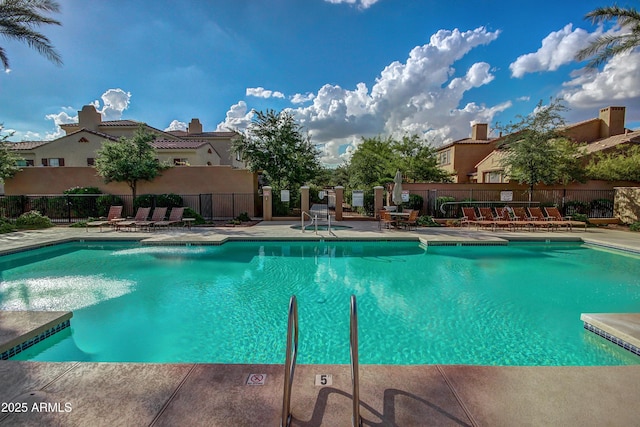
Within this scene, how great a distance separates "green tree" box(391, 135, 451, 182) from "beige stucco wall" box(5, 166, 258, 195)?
11085mm

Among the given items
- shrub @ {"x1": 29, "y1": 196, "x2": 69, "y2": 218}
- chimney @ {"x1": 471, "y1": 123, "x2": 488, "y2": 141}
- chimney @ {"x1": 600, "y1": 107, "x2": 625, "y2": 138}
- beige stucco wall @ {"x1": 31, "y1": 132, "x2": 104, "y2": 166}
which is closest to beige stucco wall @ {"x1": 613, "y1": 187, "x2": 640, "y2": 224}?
chimney @ {"x1": 600, "y1": 107, "x2": 625, "y2": 138}

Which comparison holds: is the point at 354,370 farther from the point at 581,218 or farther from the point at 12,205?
the point at 12,205

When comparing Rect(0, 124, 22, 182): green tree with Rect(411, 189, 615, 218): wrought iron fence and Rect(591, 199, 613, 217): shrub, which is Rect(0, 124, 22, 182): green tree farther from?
Rect(591, 199, 613, 217): shrub

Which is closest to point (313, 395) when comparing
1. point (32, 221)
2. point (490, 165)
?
point (32, 221)

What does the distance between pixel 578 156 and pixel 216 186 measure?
22.3m

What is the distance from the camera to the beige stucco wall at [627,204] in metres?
15.7

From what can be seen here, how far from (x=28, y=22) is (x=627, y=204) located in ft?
93.7

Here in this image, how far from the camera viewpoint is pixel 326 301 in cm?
631

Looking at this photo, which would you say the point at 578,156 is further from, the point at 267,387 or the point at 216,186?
the point at 267,387

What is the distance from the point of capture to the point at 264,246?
11422 mm

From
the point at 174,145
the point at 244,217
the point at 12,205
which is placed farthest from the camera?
the point at 174,145

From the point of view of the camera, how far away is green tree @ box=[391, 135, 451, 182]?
22000 mm

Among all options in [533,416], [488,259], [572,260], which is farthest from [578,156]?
[533,416]

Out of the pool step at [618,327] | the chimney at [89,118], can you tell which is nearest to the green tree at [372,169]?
the pool step at [618,327]
